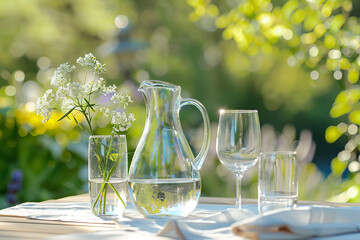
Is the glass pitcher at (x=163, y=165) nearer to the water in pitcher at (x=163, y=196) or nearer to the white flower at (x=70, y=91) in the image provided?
the water in pitcher at (x=163, y=196)

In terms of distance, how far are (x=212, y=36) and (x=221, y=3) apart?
3.58ft

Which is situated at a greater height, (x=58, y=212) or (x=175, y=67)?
(x=175, y=67)

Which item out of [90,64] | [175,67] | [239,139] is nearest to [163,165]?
[239,139]

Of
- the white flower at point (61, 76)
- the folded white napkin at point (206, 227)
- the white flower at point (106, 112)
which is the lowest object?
the folded white napkin at point (206, 227)

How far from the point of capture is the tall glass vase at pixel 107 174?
1099mm

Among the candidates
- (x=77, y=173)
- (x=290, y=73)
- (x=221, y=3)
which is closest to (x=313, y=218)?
(x=77, y=173)

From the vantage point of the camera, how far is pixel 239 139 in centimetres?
107

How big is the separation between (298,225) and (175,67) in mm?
8638

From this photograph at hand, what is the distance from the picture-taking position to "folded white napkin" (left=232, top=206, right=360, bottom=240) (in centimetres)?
81

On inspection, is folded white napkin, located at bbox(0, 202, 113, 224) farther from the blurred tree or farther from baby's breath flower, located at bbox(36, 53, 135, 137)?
the blurred tree

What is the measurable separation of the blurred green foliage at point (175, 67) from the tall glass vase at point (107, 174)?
4.21 ft

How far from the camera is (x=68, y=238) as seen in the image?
83cm

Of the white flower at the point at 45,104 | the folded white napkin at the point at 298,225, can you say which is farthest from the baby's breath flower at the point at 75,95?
the folded white napkin at the point at 298,225

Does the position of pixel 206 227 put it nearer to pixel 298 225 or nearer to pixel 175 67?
pixel 298 225
